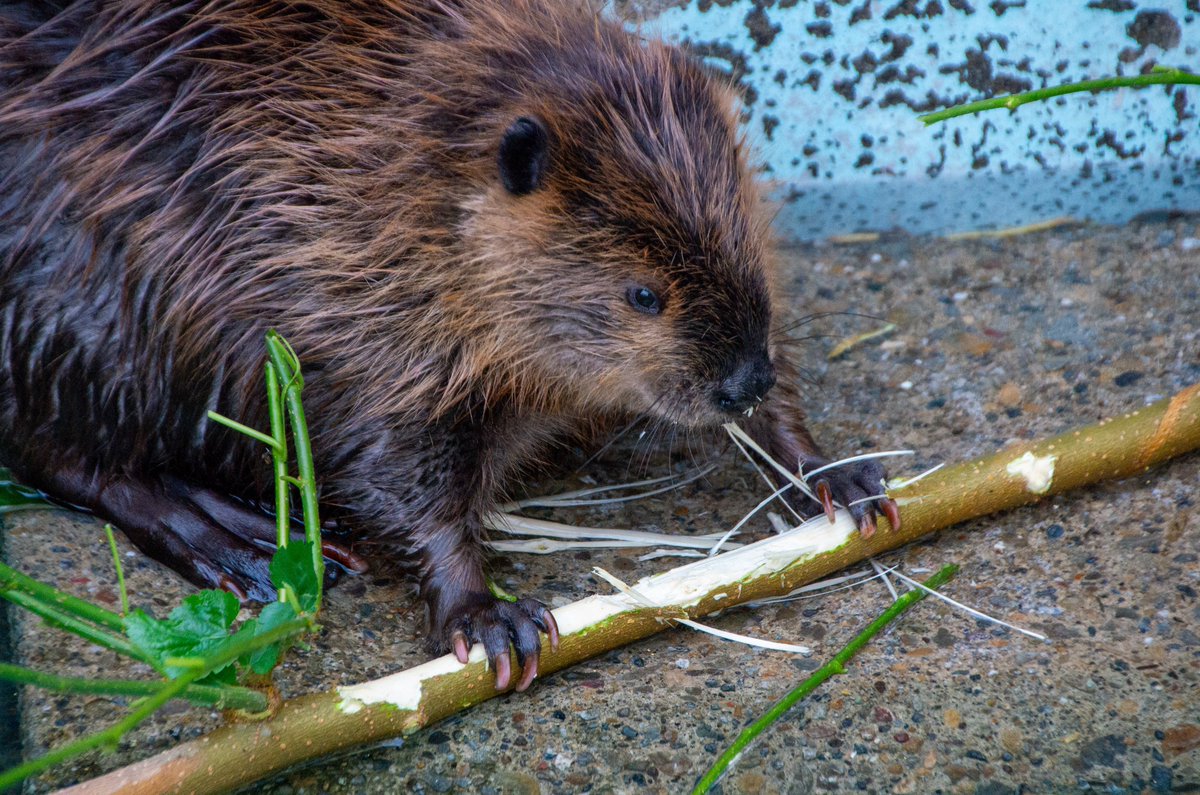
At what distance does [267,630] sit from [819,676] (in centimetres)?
84

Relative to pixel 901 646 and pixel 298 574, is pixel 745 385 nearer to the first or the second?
pixel 901 646

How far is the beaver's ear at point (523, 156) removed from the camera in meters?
2.11

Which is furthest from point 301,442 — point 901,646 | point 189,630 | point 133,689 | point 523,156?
point 901,646

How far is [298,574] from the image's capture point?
171cm

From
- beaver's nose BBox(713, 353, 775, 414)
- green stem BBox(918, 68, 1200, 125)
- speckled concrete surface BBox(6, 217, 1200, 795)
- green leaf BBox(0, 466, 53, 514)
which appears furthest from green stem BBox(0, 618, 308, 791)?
green stem BBox(918, 68, 1200, 125)

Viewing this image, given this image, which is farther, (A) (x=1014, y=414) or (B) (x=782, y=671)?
(A) (x=1014, y=414)

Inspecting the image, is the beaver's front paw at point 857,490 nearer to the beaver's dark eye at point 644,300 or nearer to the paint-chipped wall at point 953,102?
the beaver's dark eye at point 644,300

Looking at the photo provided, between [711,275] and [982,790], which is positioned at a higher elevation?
[711,275]

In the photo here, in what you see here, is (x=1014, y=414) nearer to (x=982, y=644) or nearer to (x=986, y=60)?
(x=982, y=644)

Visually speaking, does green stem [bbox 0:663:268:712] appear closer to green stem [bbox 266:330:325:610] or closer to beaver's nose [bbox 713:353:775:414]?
green stem [bbox 266:330:325:610]

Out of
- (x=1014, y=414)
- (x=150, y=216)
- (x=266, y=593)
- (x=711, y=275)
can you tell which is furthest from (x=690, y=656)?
Answer: (x=150, y=216)

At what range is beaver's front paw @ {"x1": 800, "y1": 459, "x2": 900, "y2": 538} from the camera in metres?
2.29

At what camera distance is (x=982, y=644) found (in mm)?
2084

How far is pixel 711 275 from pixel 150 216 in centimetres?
103
